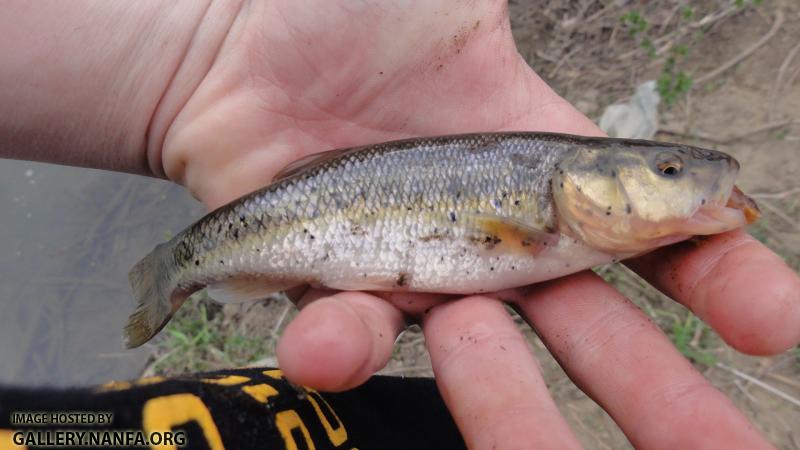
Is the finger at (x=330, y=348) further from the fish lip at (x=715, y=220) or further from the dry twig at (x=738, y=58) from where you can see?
the dry twig at (x=738, y=58)

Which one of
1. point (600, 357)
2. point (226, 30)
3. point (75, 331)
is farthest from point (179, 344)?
point (600, 357)

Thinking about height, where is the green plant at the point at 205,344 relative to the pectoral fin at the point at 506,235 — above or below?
below

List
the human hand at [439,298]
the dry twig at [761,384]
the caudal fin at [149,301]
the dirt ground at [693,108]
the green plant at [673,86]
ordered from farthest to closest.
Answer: the green plant at [673,86] → the dirt ground at [693,108] → the dry twig at [761,384] → the caudal fin at [149,301] → the human hand at [439,298]

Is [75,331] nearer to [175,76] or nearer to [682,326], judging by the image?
[175,76]

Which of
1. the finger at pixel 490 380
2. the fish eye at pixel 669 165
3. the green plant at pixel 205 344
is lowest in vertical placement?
the green plant at pixel 205 344

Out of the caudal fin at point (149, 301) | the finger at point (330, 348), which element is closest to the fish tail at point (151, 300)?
the caudal fin at point (149, 301)

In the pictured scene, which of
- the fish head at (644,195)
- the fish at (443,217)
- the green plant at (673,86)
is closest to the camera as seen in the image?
the fish head at (644,195)

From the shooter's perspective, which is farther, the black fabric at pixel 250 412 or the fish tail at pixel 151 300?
the fish tail at pixel 151 300

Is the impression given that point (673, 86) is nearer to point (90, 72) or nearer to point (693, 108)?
point (693, 108)
